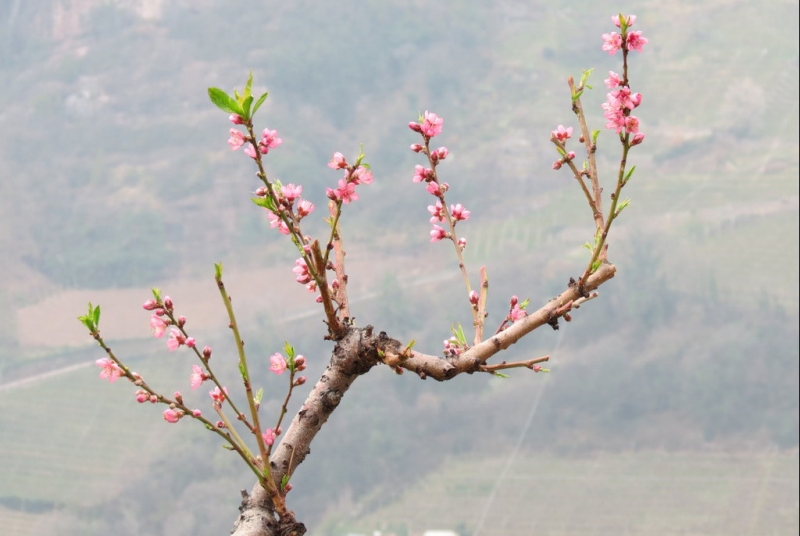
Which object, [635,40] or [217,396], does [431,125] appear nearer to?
[635,40]

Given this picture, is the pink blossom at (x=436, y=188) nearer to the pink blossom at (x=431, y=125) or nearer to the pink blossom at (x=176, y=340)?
the pink blossom at (x=431, y=125)

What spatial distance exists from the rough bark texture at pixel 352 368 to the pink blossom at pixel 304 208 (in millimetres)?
269

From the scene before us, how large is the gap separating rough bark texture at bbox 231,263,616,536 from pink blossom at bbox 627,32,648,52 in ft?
1.35

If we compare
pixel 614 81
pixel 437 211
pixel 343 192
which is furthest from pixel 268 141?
pixel 614 81

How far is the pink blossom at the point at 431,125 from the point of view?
6.26ft

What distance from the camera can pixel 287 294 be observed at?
2586 cm

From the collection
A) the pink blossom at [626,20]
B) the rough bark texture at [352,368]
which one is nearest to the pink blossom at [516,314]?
the rough bark texture at [352,368]

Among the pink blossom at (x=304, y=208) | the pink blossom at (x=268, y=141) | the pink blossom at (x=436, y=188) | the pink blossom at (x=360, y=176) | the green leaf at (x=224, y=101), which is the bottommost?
the pink blossom at (x=304, y=208)

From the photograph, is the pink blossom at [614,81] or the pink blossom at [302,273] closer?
the pink blossom at [614,81]

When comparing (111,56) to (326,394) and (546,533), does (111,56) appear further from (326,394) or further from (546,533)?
(326,394)

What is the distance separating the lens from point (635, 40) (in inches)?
68.7

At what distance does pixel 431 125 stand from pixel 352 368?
52 centimetres

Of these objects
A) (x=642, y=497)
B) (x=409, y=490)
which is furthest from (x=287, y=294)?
(x=642, y=497)

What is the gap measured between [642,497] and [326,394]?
25808mm
